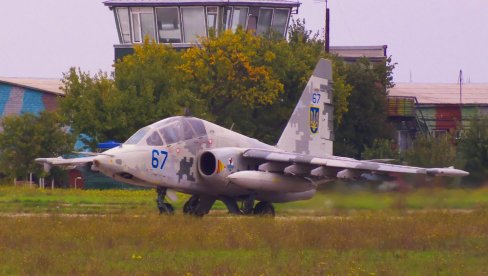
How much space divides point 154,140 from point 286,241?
24.9 ft

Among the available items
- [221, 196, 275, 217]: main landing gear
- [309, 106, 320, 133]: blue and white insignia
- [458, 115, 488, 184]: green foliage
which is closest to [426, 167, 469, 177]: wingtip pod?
[458, 115, 488, 184]: green foliage

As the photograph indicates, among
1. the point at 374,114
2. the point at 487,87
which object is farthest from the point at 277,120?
the point at 487,87

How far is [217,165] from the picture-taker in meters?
27.1

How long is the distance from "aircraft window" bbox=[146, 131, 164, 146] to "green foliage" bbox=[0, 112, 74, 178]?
25940mm

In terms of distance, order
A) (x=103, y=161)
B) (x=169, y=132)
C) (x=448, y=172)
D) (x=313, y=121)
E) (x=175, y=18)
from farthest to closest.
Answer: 1. (x=175, y=18)
2. (x=313, y=121)
3. (x=169, y=132)
4. (x=103, y=161)
5. (x=448, y=172)

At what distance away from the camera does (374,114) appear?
221 feet

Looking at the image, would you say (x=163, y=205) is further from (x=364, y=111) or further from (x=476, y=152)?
(x=364, y=111)

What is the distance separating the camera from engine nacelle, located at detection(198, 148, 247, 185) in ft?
89.1

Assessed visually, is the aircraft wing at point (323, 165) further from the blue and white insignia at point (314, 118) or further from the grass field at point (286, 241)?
the blue and white insignia at point (314, 118)

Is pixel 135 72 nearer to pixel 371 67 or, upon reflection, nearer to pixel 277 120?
pixel 277 120

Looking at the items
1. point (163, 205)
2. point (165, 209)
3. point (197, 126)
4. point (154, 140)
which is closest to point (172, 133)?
point (154, 140)

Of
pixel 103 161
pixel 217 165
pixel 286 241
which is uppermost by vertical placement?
pixel 103 161

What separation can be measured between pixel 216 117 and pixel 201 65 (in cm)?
398

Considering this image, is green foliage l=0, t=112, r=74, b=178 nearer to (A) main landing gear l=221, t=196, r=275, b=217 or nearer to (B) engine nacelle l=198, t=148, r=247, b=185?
(A) main landing gear l=221, t=196, r=275, b=217
